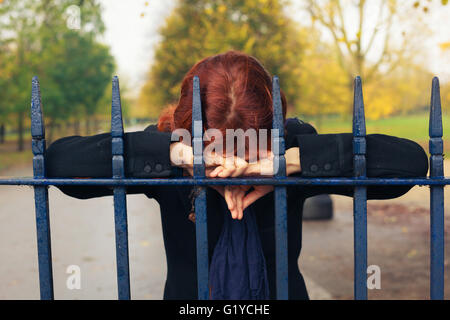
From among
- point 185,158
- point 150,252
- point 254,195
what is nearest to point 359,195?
point 254,195

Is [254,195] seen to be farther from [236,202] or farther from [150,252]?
→ [150,252]

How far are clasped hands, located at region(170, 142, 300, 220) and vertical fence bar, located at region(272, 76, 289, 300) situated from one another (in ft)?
0.24

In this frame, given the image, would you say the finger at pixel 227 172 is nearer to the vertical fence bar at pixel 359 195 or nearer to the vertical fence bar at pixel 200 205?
the vertical fence bar at pixel 200 205

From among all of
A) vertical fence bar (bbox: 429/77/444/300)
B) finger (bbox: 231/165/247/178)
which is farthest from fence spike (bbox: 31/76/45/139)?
vertical fence bar (bbox: 429/77/444/300)

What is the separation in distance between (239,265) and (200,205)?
12.2 inches

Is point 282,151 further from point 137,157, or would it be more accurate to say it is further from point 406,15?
point 406,15

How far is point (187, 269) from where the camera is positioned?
2.11 meters

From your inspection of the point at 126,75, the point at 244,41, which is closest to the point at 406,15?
the point at 244,41

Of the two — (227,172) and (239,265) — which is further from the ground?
(227,172)

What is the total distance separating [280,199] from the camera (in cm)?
169

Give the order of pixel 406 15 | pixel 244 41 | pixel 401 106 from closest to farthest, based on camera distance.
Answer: pixel 406 15 < pixel 244 41 < pixel 401 106

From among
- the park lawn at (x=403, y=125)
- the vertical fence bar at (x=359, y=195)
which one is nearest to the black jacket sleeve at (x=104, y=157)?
the vertical fence bar at (x=359, y=195)

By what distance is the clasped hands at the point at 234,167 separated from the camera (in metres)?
1.72
